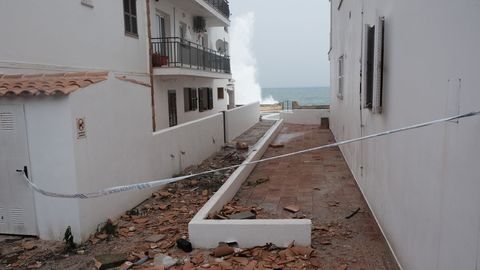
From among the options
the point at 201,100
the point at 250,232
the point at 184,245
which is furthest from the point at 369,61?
the point at 201,100

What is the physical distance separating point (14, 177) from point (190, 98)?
12629 millimetres

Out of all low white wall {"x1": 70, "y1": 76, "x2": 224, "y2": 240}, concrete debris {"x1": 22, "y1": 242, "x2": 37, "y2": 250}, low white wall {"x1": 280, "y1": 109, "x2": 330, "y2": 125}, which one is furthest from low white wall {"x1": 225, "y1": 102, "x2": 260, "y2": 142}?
concrete debris {"x1": 22, "y1": 242, "x2": 37, "y2": 250}

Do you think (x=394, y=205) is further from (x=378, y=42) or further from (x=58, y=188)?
(x=58, y=188)

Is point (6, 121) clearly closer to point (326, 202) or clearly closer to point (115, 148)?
point (115, 148)

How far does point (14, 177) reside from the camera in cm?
662

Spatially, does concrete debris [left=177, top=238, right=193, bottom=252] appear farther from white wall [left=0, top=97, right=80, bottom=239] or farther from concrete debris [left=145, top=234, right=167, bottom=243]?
white wall [left=0, top=97, right=80, bottom=239]

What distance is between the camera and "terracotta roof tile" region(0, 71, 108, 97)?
6.14 meters

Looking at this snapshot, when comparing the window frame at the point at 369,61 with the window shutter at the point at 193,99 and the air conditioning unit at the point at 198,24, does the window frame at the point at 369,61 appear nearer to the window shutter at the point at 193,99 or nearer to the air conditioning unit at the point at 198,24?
the window shutter at the point at 193,99

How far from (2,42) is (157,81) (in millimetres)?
7649

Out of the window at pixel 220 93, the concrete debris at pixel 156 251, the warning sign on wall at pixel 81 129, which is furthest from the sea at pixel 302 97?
the warning sign on wall at pixel 81 129

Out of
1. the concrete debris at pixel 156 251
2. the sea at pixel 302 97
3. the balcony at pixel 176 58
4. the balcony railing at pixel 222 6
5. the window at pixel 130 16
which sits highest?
the balcony railing at pixel 222 6

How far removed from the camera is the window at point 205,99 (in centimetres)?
2070

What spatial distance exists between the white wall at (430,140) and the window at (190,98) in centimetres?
1338

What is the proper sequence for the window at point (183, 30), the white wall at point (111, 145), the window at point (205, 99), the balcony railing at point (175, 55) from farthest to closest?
the window at point (205, 99), the window at point (183, 30), the balcony railing at point (175, 55), the white wall at point (111, 145)
